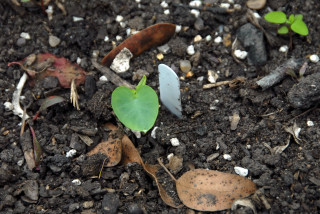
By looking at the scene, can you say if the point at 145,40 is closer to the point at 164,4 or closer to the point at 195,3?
the point at 164,4

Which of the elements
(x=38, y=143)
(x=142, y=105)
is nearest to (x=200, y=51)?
(x=142, y=105)

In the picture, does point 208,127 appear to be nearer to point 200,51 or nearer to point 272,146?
point 272,146

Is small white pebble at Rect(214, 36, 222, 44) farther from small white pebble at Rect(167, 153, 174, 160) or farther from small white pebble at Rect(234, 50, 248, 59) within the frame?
small white pebble at Rect(167, 153, 174, 160)

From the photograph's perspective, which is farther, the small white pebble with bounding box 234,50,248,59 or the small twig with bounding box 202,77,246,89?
the small white pebble with bounding box 234,50,248,59

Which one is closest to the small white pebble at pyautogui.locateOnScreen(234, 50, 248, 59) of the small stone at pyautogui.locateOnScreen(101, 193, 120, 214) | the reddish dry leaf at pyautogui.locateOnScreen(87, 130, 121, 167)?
the reddish dry leaf at pyautogui.locateOnScreen(87, 130, 121, 167)

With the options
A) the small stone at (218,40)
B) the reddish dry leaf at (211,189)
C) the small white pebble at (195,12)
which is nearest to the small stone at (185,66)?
the small stone at (218,40)

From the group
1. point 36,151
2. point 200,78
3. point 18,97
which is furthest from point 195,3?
point 36,151
